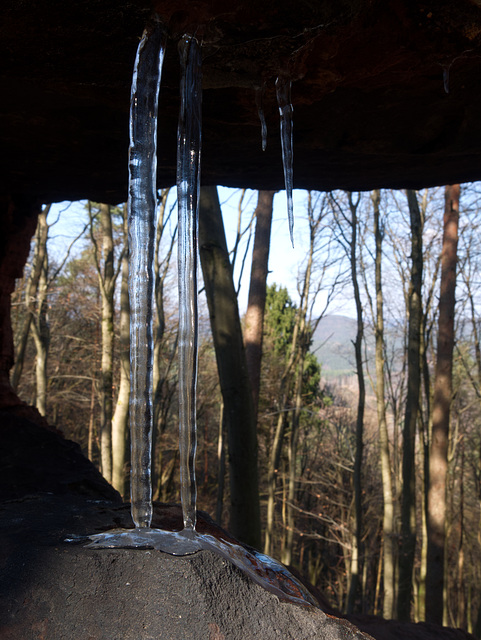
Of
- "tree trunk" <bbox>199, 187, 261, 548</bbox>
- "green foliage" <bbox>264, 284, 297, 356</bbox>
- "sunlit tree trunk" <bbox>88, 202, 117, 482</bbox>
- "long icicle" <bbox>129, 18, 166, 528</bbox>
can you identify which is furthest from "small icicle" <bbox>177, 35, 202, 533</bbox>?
"green foliage" <bbox>264, 284, 297, 356</bbox>

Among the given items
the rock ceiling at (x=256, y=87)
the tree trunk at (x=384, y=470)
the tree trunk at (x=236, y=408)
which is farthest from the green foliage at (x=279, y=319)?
the rock ceiling at (x=256, y=87)

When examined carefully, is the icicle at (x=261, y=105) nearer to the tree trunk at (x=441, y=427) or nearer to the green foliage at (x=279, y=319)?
the tree trunk at (x=441, y=427)

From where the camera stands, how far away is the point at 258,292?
26.4 feet

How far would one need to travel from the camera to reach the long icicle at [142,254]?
186 centimetres

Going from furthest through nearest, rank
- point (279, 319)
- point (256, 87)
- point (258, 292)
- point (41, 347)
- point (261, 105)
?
point (279, 319) → point (41, 347) → point (258, 292) → point (261, 105) → point (256, 87)

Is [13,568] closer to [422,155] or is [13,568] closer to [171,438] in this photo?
[422,155]

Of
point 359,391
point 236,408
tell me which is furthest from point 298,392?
point 236,408

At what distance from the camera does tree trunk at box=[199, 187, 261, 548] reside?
185 inches

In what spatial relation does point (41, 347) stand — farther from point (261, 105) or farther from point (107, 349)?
point (261, 105)

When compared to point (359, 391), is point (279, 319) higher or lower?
higher

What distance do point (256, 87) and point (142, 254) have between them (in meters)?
0.88

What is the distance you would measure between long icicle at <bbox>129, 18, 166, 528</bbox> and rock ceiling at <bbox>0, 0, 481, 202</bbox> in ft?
0.31

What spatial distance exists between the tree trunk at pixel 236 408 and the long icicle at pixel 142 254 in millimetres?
2768

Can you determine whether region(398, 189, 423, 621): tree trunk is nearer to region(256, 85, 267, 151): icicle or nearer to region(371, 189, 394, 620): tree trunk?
region(371, 189, 394, 620): tree trunk
